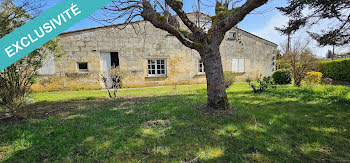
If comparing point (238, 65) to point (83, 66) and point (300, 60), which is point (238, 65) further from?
point (83, 66)

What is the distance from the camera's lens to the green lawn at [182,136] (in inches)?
80.9

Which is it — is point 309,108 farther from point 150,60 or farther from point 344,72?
point 344,72

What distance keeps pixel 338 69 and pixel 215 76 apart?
537 inches

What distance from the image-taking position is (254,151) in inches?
84.2

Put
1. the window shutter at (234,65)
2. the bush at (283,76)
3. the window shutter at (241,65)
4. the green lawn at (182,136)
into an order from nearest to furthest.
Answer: the green lawn at (182,136) < the bush at (283,76) < the window shutter at (234,65) < the window shutter at (241,65)

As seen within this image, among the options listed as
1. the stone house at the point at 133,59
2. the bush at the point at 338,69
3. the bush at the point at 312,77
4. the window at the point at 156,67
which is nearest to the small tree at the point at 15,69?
the stone house at the point at 133,59

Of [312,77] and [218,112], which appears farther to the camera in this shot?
[312,77]

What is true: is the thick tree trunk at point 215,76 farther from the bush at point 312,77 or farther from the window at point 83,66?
the window at point 83,66

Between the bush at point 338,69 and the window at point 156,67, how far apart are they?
42.8 ft

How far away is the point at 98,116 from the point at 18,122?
1.72m

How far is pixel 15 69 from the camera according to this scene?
3557mm

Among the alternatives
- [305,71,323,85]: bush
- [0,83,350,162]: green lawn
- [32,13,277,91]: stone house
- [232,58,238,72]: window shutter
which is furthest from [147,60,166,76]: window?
[305,71,323,85]: bush

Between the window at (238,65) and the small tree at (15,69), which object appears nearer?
the small tree at (15,69)

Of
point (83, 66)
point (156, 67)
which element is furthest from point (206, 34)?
point (83, 66)
